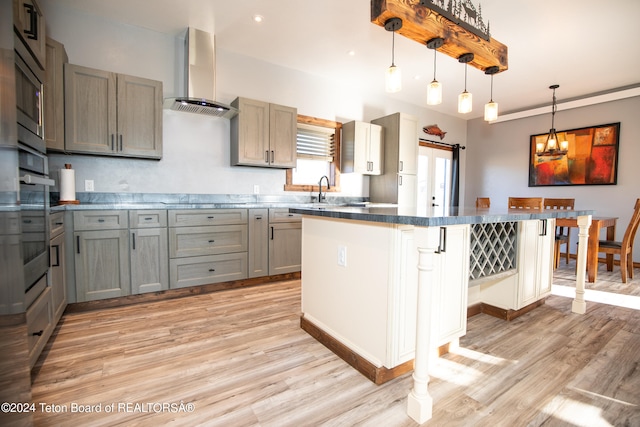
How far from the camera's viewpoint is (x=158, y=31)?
3.25 meters

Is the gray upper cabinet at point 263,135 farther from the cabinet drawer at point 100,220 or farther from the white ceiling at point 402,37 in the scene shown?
the cabinet drawer at point 100,220

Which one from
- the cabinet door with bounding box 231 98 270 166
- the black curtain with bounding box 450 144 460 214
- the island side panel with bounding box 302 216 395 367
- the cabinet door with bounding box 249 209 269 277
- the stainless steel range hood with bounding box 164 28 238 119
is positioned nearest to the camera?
the island side panel with bounding box 302 216 395 367

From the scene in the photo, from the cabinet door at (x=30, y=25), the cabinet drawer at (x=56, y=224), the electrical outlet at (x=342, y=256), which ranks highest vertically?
the cabinet door at (x=30, y=25)

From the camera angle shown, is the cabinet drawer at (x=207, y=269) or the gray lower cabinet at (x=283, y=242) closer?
the cabinet drawer at (x=207, y=269)

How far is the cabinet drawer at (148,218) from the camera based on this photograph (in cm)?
272

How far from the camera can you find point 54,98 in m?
2.54

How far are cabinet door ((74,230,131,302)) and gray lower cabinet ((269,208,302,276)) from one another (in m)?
1.45

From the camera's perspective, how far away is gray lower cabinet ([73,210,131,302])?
2512mm

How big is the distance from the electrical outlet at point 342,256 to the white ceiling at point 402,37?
231 centimetres

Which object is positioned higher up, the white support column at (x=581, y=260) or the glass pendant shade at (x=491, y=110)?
the glass pendant shade at (x=491, y=110)

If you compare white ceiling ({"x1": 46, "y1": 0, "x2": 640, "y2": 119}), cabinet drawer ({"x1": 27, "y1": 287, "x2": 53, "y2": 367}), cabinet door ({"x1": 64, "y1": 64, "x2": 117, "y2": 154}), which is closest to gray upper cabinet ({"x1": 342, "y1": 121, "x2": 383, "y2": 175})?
white ceiling ({"x1": 46, "y1": 0, "x2": 640, "y2": 119})

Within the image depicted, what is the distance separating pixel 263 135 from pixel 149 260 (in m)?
1.87

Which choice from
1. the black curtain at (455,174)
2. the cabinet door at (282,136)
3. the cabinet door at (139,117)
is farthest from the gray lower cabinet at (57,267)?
the black curtain at (455,174)

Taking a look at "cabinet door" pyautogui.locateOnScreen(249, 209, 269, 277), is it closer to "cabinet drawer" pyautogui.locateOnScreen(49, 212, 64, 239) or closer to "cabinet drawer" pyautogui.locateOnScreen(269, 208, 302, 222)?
"cabinet drawer" pyautogui.locateOnScreen(269, 208, 302, 222)
